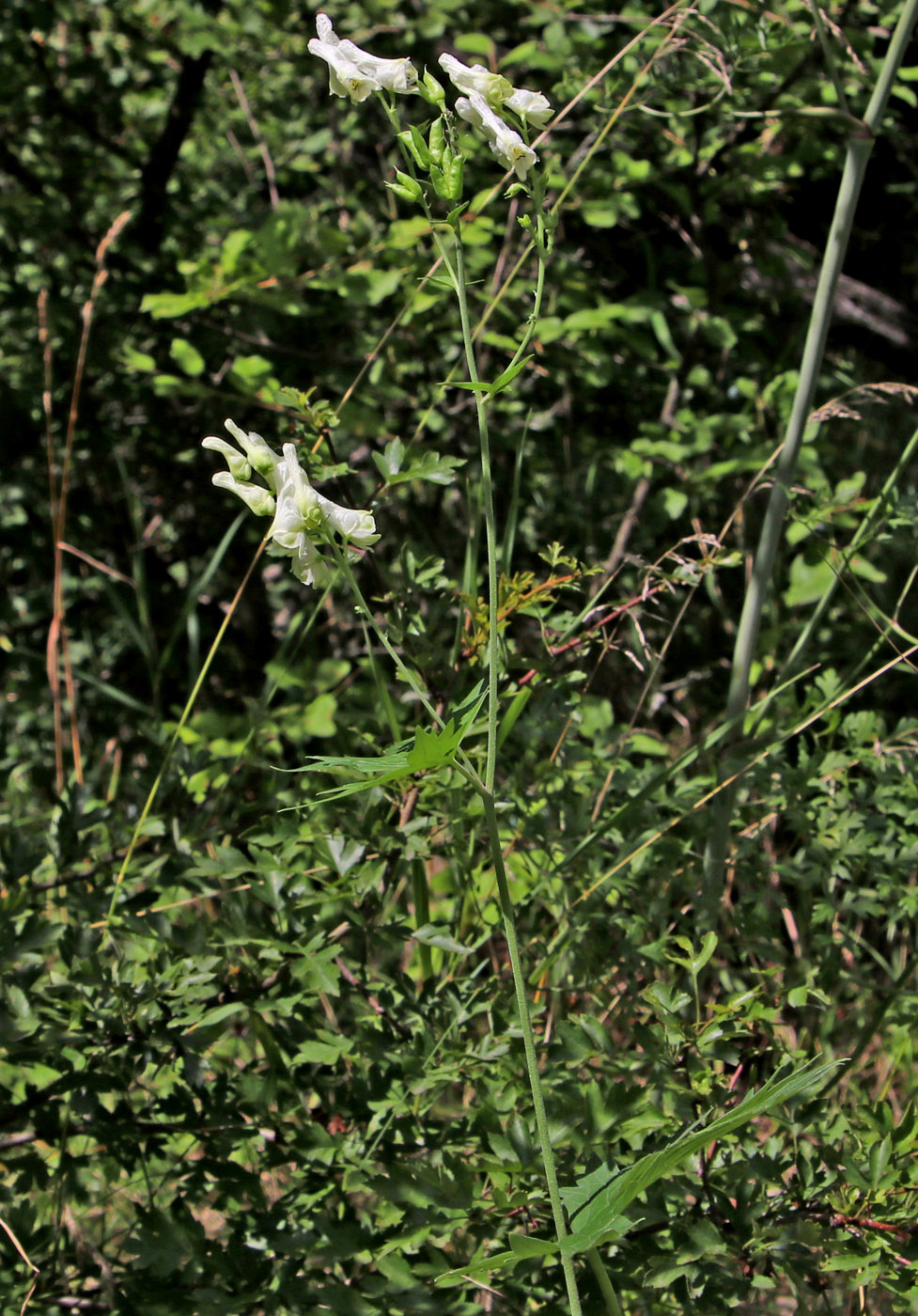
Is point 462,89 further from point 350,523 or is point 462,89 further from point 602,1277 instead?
point 602,1277

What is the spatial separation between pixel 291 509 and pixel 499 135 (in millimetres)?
318

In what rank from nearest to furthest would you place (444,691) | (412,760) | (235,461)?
(412,760) < (235,461) < (444,691)

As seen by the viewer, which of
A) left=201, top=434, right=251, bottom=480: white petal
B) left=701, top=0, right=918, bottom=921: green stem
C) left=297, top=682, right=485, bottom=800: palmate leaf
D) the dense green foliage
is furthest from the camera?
left=701, top=0, right=918, bottom=921: green stem

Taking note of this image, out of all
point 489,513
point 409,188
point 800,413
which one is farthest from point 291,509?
point 800,413

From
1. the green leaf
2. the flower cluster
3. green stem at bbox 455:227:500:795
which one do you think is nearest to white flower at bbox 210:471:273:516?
the flower cluster

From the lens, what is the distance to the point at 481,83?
85 centimetres

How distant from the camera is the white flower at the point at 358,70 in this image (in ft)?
2.74

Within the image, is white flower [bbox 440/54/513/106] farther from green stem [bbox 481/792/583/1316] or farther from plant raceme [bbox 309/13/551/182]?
green stem [bbox 481/792/583/1316]

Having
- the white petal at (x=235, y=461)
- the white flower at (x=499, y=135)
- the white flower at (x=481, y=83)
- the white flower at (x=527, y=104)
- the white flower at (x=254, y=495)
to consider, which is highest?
the white flower at (x=481, y=83)

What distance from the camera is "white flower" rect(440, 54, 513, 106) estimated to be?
33.3 inches

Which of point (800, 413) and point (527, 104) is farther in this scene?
point (800, 413)

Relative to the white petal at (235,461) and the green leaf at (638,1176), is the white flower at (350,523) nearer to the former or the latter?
the white petal at (235,461)

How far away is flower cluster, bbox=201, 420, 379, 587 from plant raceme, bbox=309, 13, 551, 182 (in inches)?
8.8

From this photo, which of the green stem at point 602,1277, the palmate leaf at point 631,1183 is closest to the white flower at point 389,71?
the palmate leaf at point 631,1183
